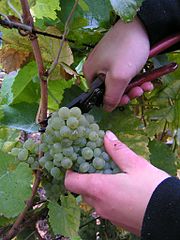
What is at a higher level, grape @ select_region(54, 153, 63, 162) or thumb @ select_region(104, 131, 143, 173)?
grape @ select_region(54, 153, 63, 162)

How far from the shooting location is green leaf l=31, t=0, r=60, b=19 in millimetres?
1039

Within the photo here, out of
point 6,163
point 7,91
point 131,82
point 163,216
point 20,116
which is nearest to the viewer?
point 163,216

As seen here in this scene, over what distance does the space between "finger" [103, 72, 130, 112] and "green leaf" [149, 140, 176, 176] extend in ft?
0.80

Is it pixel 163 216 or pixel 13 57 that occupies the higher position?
pixel 13 57

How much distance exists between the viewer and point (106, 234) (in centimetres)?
120

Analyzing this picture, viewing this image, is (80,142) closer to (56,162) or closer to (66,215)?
(56,162)

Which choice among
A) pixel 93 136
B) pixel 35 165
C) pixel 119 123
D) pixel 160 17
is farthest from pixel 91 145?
pixel 160 17

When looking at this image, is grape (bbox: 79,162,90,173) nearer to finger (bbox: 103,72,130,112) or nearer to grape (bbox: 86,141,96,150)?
grape (bbox: 86,141,96,150)

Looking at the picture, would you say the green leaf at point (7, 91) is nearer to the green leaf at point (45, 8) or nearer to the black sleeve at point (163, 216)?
the green leaf at point (45, 8)

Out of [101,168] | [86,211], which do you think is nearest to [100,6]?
[101,168]

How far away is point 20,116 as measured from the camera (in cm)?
106

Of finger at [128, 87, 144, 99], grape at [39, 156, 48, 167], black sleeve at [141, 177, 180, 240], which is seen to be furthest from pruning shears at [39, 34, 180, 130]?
black sleeve at [141, 177, 180, 240]

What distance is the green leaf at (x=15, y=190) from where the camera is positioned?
2.67ft

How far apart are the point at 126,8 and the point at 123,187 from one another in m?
0.30
